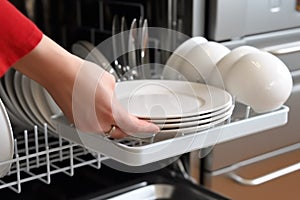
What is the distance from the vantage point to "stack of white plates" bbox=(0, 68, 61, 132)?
97cm

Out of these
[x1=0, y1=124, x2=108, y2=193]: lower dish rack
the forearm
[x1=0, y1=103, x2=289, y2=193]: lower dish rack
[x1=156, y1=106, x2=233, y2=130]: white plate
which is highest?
the forearm

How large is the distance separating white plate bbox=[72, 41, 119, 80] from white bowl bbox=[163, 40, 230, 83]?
3.9 inches

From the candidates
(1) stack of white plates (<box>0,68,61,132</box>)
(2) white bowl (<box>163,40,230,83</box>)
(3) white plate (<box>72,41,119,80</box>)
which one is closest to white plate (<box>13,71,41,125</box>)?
(1) stack of white plates (<box>0,68,61,132</box>)

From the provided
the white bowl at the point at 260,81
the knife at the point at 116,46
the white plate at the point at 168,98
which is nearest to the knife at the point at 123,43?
the knife at the point at 116,46

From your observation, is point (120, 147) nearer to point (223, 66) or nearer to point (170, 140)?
point (170, 140)

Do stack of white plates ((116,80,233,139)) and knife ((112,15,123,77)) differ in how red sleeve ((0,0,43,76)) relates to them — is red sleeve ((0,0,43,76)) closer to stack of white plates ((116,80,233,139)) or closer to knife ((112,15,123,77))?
stack of white plates ((116,80,233,139))

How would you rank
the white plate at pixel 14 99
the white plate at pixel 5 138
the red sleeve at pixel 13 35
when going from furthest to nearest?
1. the white plate at pixel 14 99
2. the white plate at pixel 5 138
3. the red sleeve at pixel 13 35

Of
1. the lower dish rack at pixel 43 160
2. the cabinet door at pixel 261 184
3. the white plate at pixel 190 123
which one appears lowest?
the cabinet door at pixel 261 184

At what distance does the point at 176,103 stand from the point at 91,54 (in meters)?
0.25

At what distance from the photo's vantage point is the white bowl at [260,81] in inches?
33.5

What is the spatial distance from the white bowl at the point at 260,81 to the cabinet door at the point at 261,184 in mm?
277

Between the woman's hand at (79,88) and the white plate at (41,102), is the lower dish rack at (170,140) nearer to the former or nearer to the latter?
the woman's hand at (79,88)

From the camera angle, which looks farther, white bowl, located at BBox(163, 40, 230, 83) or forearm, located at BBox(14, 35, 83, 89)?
white bowl, located at BBox(163, 40, 230, 83)

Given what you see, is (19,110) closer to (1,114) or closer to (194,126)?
(1,114)
